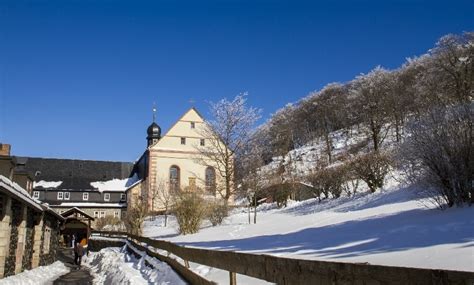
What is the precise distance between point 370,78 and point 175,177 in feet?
111

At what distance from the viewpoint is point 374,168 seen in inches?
1068

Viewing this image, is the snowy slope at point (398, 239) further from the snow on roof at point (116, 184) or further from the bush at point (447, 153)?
the snow on roof at point (116, 184)

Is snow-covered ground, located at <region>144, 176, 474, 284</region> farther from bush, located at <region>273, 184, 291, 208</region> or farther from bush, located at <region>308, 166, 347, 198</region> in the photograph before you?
bush, located at <region>273, 184, 291, 208</region>

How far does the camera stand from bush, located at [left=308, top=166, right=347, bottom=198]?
29.5m

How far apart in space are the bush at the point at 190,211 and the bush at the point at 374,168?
9.95m

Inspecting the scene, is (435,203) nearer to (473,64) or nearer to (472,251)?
(472,251)

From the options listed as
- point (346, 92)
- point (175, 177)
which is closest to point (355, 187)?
point (175, 177)

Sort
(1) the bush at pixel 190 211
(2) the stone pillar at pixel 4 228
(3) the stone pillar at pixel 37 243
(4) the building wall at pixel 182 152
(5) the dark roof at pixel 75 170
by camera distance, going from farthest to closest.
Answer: (5) the dark roof at pixel 75 170 < (4) the building wall at pixel 182 152 < (1) the bush at pixel 190 211 < (3) the stone pillar at pixel 37 243 < (2) the stone pillar at pixel 4 228

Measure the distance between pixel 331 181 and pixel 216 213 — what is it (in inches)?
318

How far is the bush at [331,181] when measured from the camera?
29.5 metres

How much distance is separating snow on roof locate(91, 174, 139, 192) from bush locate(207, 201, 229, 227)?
36.0 metres

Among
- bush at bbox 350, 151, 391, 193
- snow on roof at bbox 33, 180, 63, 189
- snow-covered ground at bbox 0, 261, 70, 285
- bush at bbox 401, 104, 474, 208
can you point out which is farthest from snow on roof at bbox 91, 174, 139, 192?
bush at bbox 401, 104, 474, 208


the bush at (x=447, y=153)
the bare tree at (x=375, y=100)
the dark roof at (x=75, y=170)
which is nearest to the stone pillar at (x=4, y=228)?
the bush at (x=447, y=153)

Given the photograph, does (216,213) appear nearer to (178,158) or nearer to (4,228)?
(4,228)
